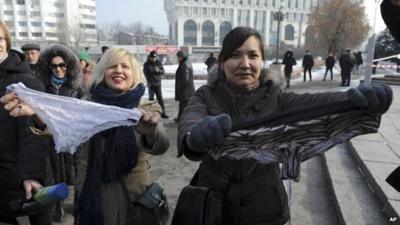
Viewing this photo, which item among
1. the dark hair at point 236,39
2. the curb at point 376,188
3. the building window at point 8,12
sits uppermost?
the building window at point 8,12

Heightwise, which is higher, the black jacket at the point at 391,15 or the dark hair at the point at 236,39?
the black jacket at the point at 391,15

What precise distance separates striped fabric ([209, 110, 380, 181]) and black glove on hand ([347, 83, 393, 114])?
0.10 m

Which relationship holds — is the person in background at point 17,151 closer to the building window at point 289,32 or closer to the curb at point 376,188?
the curb at point 376,188

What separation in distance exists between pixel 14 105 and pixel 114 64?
26.3 inches

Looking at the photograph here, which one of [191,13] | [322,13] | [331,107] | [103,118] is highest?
[191,13]

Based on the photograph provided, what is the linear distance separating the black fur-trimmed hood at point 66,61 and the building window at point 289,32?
130 metres

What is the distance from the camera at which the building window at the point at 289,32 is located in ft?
421

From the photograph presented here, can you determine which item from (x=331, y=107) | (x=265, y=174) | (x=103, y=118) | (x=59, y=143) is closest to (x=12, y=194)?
(x=59, y=143)

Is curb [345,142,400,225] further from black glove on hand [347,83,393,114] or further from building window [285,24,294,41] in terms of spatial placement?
building window [285,24,294,41]

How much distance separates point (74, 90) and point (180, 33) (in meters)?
118

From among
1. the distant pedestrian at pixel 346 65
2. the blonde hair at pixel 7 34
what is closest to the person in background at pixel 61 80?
the blonde hair at pixel 7 34

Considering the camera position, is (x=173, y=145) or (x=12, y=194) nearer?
(x=12, y=194)

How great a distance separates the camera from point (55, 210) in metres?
4.21

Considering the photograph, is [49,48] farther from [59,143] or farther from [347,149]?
[347,149]
